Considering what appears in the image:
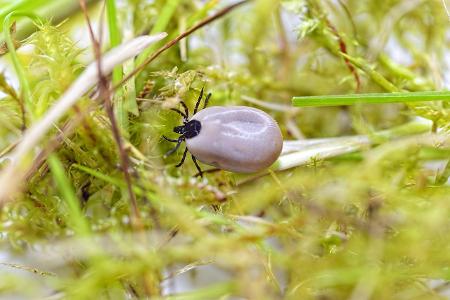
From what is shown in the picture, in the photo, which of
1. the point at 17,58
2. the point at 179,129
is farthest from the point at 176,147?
the point at 17,58

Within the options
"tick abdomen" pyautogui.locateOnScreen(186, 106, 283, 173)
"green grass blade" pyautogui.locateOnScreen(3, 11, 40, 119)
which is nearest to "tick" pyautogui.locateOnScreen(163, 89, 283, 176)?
"tick abdomen" pyautogui.locateOnScreen(186, 106, 283, 173)

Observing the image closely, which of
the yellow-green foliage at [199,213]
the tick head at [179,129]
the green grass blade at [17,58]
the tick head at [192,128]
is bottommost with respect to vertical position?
the yellow-green foliage at [199,213]

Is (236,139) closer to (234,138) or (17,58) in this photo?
(234,138)

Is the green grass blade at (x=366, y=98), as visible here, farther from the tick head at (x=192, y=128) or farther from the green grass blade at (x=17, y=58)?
the green grass blade at (x=17, y=58)

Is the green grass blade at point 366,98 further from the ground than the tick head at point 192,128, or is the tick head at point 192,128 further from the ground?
the tick head at point 192,128

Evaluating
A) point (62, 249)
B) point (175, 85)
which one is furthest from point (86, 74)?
point (62, 249)

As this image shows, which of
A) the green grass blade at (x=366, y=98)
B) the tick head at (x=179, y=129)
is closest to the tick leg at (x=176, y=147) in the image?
the tick head at (x=179, y=129)
